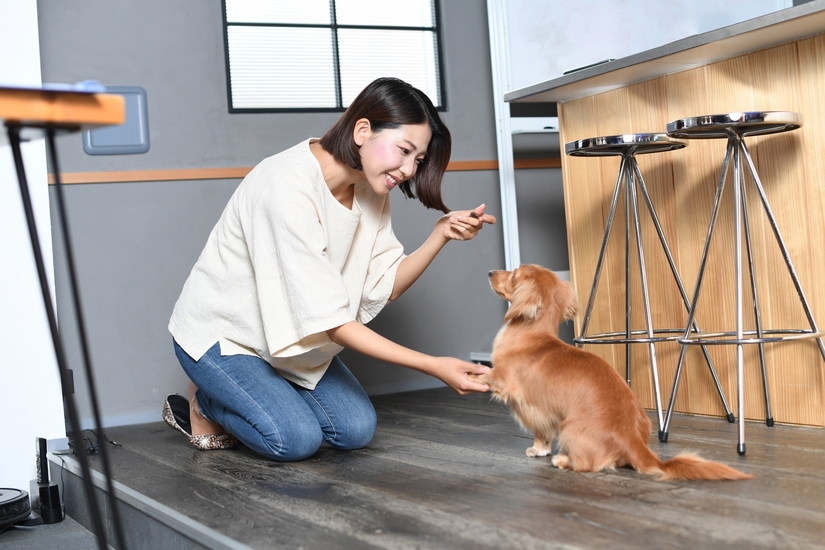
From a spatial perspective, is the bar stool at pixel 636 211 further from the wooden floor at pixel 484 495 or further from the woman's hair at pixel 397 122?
the woman's hair at pixel 397 122

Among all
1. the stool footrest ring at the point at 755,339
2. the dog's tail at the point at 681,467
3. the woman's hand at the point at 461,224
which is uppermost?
the woman's hand at the point at 461,224

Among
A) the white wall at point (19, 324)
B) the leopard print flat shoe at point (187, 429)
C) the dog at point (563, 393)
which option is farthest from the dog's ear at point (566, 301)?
the white wall at point (19, 324)

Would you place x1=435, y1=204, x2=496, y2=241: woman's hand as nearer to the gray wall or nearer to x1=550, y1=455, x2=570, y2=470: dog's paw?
x1=550, y1=455, x2=570, y2=470: dog's paw

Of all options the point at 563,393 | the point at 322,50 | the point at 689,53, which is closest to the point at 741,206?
the point at 689,53

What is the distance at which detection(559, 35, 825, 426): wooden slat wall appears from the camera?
7.43 feet

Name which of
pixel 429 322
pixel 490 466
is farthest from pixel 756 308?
pixel 429 322

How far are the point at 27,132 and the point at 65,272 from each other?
82.5 inches

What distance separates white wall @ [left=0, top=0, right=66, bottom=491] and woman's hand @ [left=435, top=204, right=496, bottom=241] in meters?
1.34

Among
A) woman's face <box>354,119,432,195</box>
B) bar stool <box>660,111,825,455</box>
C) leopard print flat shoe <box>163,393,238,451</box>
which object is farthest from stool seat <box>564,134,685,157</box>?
leopard print flat shoe <box>163,393,238,451</box>

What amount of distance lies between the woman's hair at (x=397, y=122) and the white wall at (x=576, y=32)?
1601 mm

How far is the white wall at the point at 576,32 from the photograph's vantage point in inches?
142

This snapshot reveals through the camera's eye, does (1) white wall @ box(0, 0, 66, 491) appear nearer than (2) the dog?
No

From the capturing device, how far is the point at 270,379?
89.4 inches

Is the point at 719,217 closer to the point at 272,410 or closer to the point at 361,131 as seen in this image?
the point at 361,131
